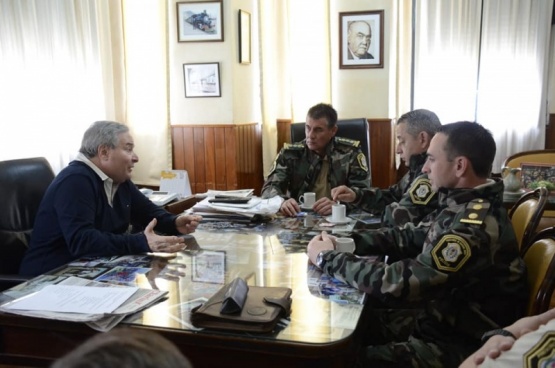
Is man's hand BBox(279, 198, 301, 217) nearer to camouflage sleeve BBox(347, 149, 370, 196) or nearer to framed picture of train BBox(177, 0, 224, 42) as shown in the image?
camouflage sleeve BBox(347, 149, 370, 196)

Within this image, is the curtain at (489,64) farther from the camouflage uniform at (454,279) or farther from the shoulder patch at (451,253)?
the shoulder patch at (451,253)

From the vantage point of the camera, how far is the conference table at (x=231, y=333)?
1.00 metres

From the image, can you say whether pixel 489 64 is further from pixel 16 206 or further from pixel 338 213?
pixel 16 206

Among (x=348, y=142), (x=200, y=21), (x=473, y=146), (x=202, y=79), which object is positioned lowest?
(x=348, y=142)

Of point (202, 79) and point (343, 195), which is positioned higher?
point (202, 79)

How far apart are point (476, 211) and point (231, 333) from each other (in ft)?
2.27

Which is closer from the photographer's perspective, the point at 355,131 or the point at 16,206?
the point at 16,206

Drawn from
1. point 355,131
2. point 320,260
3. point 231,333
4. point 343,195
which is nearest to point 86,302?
point 231,333

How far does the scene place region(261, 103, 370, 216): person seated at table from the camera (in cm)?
274

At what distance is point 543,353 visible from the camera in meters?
0.85

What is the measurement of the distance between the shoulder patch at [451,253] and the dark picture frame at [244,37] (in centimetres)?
299

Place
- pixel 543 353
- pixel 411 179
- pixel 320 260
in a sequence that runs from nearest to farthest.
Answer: pixel 543 353, pixel 320 260, pixel 411 179

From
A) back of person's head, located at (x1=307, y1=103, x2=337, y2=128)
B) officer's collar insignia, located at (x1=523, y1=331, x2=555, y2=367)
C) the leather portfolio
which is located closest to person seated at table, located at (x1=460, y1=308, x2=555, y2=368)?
officer's collar insignia, located at (x1=523, y1=331, x2=555, y2=367)

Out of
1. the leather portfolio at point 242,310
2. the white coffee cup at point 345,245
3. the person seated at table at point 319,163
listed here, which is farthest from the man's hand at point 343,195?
the leather portfolio at point 242,310
